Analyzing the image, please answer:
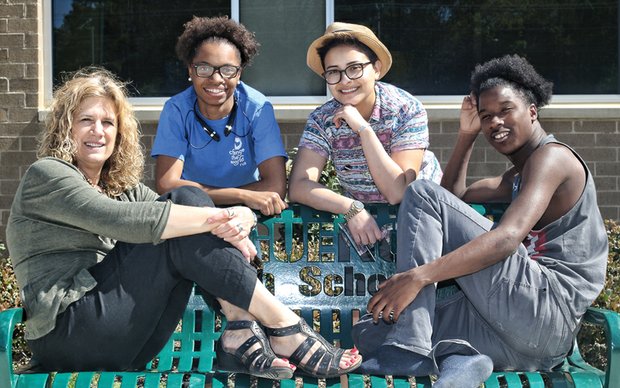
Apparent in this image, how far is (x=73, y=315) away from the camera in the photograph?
2922 mm

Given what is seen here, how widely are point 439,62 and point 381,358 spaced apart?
14.4ft

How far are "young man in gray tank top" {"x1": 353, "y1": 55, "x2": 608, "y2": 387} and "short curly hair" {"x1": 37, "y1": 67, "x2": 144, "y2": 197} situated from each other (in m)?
1.07

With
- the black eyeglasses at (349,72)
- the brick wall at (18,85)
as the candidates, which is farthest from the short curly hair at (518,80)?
the brick wall at (18,85)

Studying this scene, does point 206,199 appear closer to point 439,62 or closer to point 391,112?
point 391,112

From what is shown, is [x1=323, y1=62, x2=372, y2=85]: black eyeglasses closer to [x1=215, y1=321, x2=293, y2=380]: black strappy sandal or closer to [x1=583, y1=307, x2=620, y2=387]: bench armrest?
[x1=215, y1=321, x2=293, y2=380]: black strappy sandal

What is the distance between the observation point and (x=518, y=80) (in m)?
3.34

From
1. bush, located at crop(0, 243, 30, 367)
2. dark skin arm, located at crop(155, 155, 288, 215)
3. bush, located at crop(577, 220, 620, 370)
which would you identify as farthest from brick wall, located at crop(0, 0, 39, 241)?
bush, located at crop(577, 220, 620, 370)

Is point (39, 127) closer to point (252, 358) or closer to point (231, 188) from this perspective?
point (231, 188)

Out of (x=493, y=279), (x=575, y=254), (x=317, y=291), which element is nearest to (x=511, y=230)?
(x=493, y=279)

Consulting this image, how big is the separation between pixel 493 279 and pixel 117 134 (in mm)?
1520

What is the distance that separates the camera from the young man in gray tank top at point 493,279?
2.91 metres

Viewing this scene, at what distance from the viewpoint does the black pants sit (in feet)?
9.59

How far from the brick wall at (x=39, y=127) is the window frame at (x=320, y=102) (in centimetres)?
7

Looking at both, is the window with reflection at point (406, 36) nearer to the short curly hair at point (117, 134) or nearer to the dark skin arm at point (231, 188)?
the dark skin arm at point (231, 188)
